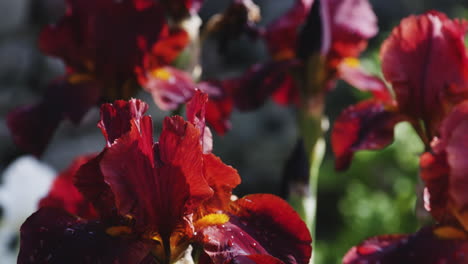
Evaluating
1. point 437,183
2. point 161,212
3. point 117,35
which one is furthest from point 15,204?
point 437,183

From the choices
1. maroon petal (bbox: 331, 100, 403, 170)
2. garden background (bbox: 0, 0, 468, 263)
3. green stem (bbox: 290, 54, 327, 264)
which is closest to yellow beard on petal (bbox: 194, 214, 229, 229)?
maroon petal (bbox: 331, 100, 403, 170)

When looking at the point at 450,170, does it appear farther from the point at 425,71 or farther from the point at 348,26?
the point at 348,26

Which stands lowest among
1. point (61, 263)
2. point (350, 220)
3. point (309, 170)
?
point (350, 220)

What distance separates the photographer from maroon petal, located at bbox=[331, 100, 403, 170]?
69cm

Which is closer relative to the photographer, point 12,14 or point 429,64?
point 429,64

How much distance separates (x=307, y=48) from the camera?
2.66 feet

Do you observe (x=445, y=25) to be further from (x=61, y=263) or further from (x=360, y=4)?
(x=61, y=263)

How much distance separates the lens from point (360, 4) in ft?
2.77

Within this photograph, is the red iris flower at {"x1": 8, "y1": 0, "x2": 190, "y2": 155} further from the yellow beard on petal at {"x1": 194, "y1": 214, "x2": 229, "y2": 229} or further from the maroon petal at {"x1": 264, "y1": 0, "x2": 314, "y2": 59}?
the yellow beard on petal at {"x1": 194, "y1": 214, "x2": 229, "y2": 229}

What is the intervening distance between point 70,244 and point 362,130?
368 millimetres

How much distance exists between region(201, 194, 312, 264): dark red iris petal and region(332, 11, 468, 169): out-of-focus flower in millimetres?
191

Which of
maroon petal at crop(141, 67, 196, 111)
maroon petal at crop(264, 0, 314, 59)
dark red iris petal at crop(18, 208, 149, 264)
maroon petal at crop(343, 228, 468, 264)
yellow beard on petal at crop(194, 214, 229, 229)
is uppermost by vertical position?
maroon petal at crop(264, 0, 314, 59)

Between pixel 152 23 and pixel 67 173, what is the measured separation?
21 cm

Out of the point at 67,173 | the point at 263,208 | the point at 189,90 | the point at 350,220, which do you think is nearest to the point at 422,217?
the point at 263,208
